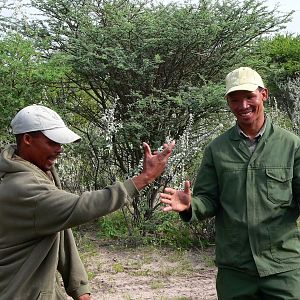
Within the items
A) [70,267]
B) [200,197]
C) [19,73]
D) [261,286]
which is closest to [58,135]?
[70,267]

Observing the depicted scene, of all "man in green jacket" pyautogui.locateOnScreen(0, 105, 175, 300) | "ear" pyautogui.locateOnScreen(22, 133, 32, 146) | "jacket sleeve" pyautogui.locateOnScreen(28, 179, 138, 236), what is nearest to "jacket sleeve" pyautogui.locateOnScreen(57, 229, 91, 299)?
"man in green jacket" pyautogui.locateOnScreen(0, 105, 175, 300)

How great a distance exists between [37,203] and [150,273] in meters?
3.67

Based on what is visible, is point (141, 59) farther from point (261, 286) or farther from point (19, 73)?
point (261, 286)

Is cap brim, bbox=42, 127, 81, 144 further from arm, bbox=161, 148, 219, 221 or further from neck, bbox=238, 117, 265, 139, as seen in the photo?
neck, bbox=238, 117, 265, 139

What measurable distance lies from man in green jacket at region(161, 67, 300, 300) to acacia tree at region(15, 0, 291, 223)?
3.70 metres

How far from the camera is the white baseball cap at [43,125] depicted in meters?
2.56

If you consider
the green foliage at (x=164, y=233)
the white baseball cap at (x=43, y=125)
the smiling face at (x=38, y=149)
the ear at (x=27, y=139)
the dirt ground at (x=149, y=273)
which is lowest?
the dirt ground at (x=149, y=273)

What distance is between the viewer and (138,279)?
5809 mm

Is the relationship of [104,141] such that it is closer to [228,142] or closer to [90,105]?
[90,105]

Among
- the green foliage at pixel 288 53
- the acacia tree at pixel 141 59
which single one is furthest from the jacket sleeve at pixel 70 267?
the green foliage at pixel 288 53

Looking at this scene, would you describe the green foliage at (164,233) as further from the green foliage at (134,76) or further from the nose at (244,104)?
the nose at (244,104)

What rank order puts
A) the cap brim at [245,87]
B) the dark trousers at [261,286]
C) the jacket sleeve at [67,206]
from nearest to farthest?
the jacket sleeve at [67,206]
the dark trousers at [261,286]
the cap brim at [245,87]

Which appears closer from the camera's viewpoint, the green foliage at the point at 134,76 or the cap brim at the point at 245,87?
the cap brim at the point at 245,87

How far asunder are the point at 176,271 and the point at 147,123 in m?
1.91
